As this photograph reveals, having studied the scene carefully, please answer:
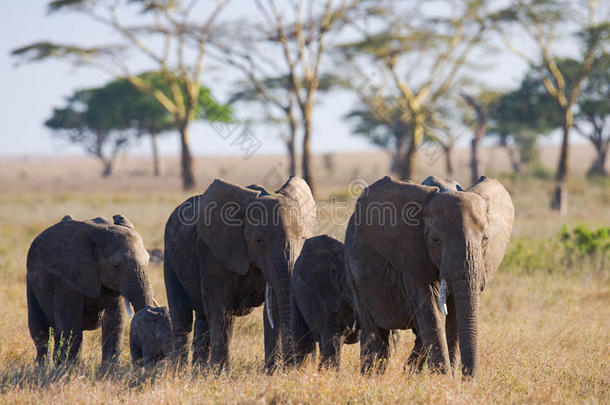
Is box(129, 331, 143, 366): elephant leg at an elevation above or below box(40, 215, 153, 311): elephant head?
below

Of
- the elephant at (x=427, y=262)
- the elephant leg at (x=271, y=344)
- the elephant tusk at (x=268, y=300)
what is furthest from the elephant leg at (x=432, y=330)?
the elephant leg at (x=271, y=344)

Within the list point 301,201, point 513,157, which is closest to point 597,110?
point 513,157

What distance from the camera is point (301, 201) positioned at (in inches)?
261

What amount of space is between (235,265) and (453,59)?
23.4m

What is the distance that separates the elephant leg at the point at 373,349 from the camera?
20.1 feet

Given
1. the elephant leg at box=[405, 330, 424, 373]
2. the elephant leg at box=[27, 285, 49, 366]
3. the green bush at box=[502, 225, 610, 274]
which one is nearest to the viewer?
the elephant leg at box=[405, 330, 424, 373]

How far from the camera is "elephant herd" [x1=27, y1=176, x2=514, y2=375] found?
5.47m

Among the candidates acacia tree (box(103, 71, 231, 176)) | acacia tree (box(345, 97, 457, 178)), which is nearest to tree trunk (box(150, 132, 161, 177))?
acacia tree (box(103, 71, 231, 176))

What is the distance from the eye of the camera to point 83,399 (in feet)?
17.9

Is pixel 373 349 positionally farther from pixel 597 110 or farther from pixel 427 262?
pixel 597 110

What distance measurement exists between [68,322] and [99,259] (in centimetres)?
61

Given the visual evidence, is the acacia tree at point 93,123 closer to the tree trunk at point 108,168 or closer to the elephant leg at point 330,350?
the tree trunk at point 108,168

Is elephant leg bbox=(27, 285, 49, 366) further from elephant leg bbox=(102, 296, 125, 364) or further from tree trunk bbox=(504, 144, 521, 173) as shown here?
tree trunk bbox=(504, 144, 521, 173)

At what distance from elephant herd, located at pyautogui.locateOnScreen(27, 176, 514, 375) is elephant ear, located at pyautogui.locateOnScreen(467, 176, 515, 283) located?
15 mm
